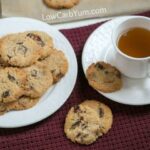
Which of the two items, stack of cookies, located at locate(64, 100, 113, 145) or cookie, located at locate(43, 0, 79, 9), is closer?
A: stack of cookies, located at locate(64, 100, 113, 145)

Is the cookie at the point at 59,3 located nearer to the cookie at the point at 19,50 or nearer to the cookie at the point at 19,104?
the cookie at the point at 19,50

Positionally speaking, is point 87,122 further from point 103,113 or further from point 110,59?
point 110,59

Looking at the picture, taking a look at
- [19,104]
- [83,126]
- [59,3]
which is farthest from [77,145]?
[59,3]

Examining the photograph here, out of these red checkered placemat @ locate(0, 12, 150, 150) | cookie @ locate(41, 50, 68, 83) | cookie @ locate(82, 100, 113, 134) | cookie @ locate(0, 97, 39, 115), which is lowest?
red checkered placemat @ locate(0, 12, 150, 150)

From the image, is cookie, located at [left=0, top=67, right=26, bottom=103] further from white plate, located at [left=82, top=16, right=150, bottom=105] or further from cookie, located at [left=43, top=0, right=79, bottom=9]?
cookie, located at [left=43, top=0, right=79, bottom=9]

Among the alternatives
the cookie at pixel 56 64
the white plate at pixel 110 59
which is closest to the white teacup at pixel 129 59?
the white plate at pixel 110 59

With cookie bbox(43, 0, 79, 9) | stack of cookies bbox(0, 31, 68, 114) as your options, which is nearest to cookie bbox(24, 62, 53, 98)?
stack of cookies bbox(0, 31, 68, 114)

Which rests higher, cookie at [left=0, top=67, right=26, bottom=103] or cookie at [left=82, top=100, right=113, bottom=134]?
cookie at [left=0, top=67, right=26, bottom=103]
